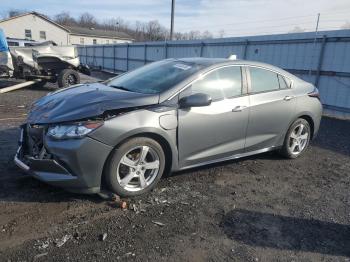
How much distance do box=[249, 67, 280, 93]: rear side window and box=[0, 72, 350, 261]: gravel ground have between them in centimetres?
122

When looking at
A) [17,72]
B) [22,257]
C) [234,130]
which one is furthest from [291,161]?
[17,72]

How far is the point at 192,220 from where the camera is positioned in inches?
145

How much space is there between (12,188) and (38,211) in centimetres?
69

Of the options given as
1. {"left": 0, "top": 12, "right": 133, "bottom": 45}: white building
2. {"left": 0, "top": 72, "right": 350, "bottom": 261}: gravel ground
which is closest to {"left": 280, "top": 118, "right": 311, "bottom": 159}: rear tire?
{"left": 0, "top": 72, "right": 350, "bottom": 261}: gravel ground

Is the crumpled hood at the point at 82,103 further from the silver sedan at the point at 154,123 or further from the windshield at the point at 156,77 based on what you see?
the windshield at the point at 156,77

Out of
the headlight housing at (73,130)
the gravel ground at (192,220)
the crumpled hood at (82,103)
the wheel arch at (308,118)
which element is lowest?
the gravel ground at (192,220)

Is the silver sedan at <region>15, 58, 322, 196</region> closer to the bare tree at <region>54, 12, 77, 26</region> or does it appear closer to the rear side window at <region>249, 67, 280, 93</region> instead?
the rear side window at <region>249, 67, 280, 93</region>

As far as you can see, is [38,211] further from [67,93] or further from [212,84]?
[212,84]

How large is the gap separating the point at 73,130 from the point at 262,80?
9.57ft

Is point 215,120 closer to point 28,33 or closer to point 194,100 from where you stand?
point 194,100

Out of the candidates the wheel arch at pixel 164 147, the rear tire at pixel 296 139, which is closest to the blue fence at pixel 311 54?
the rear tire at pixel 296 139

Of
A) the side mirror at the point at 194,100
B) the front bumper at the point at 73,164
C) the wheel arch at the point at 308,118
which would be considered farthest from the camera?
the wheel arch at the point at 308,118

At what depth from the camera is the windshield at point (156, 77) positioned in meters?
4.45

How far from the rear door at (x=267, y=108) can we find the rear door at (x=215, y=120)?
182 millimetres
